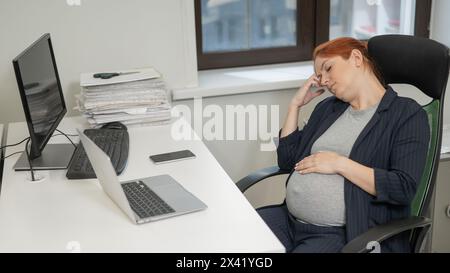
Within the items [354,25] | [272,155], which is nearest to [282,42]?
[354,25]

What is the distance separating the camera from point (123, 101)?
2256 millimetres

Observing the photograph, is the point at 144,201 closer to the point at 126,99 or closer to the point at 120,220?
the point at 120,220

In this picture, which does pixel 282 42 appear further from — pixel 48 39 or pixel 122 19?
pixel 48 39

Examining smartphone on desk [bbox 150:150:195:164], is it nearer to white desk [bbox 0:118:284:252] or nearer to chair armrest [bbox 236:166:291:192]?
white desk [bbox 0:118:284:252]

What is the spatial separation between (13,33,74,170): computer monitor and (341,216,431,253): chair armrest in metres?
0.96

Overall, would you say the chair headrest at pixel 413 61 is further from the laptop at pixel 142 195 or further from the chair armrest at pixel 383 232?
the laptop at pixel 142 195

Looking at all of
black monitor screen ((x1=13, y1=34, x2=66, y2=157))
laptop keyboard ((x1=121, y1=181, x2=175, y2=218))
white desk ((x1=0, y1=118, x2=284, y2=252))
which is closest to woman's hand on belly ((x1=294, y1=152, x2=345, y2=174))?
white desk ((x1=0, y1=118, x2=284, y2=252))

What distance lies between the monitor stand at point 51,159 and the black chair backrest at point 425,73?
1110 mm

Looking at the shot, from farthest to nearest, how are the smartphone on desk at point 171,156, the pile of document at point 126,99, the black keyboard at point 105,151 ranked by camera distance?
1. the pile of document at point 126,99
2. the smartphone on desk at point 171,156
3. the black keyboard at point 105,151

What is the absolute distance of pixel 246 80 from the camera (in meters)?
2.63

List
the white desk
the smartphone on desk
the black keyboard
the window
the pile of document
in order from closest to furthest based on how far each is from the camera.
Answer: the white desk
the black keyboard
the smartphone on desk
the pile of document
the window

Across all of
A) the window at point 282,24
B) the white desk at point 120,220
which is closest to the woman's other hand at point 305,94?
the white desk at point 120,220

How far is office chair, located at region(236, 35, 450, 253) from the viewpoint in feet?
5.48

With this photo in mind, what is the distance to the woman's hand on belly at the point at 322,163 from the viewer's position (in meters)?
1.73
